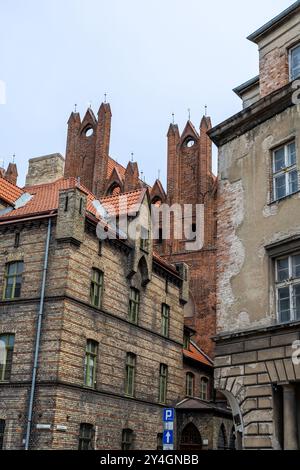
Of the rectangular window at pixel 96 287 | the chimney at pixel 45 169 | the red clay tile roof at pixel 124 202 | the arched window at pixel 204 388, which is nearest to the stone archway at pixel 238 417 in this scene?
the rectangular window at pixel 96 287

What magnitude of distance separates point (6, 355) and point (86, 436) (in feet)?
13.2

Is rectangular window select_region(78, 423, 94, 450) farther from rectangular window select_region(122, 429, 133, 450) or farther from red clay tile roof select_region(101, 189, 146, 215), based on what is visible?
red clay tile roof select_region(101, 189, 146, 215)

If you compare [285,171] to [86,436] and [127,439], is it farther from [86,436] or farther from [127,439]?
[127,439]

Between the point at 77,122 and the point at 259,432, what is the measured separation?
Result: 2822 centimetres

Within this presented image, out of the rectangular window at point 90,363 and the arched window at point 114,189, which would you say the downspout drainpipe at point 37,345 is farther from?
the arched window at point 114,189

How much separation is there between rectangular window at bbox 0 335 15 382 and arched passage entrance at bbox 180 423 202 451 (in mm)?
9753

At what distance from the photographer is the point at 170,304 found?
29.1 meters

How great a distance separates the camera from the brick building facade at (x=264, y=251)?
12875 mm

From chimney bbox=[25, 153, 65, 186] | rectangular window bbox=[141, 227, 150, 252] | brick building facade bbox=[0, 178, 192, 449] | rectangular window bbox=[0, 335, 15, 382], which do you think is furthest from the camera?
chimney bbox=[25, 153, 65, 186]

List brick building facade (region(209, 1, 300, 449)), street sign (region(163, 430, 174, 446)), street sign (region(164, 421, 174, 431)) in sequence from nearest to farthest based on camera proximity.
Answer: brick building facade (region(209, 1, 300, 449)), street sign (region(163, 430, 174, 446)), street sign (region(164, 421, 174, 431))

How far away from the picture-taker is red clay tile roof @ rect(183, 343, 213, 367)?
31056mm

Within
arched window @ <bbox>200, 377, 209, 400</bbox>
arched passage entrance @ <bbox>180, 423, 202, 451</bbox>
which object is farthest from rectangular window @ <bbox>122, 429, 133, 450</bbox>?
arched window @ <bbox>200, 377, 209, 400</bbox>
